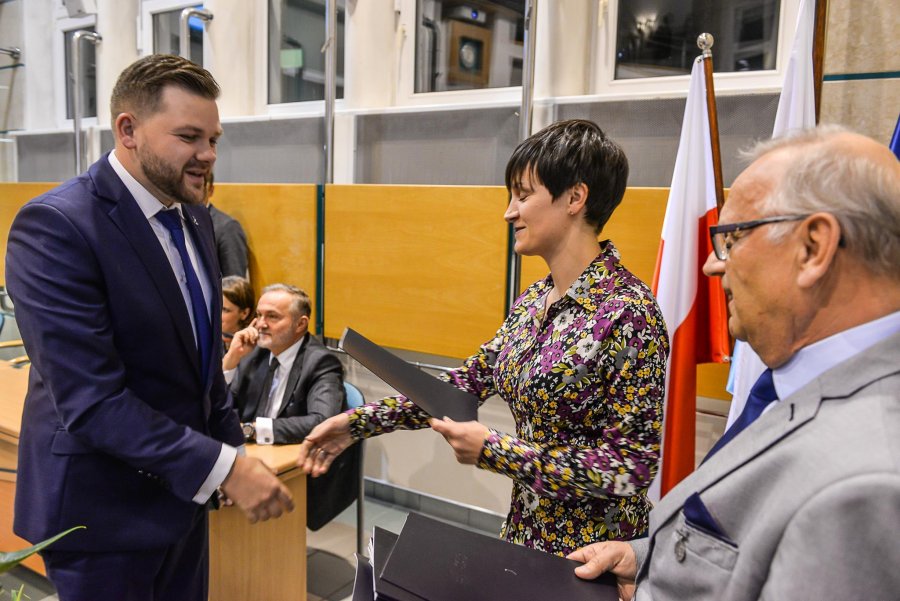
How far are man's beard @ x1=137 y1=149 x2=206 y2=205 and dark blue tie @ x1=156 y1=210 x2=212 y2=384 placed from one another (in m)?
0.07

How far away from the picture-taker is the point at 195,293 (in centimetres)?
150

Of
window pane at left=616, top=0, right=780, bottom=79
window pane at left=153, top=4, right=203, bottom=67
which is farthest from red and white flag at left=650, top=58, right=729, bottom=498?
window pane at left=153, top=4, right=203, bottom=67

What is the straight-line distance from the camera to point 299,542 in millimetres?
2480

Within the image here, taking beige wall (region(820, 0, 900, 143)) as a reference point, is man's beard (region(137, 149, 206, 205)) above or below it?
below

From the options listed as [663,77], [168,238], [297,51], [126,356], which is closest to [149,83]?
[168,238]

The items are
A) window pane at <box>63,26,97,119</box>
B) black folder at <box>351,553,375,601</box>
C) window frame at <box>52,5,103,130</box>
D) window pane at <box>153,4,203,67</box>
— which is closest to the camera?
black folder at <box>351,553,375,601</box>

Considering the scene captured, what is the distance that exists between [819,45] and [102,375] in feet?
7.00

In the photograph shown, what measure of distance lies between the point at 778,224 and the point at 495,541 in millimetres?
628

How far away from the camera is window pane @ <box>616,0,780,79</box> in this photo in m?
2.70

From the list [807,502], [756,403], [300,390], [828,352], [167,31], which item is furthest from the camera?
[167,31]

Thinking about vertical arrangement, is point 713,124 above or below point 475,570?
above

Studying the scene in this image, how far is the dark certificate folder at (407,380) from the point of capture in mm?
1298

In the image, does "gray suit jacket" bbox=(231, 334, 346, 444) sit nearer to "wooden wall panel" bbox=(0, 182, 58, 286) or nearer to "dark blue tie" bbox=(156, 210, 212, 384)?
"dark blue tie" bbox=(156, 210, 212, 384)

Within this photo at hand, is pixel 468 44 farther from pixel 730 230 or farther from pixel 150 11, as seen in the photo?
pixel 730 230
